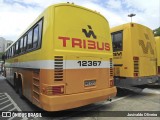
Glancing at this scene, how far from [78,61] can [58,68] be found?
70cm

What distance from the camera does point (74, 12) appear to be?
20.6 ft

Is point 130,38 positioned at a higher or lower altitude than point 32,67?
higher

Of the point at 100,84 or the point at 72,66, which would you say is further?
the point at 100,84

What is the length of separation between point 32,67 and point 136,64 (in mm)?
4330

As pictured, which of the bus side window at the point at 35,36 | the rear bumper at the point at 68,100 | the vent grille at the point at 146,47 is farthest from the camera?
the vent grille at the point at 146,47

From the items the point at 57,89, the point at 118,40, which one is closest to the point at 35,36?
the point at 57,89

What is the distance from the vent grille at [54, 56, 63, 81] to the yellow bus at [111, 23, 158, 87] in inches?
159

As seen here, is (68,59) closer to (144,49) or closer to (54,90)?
(54,90)

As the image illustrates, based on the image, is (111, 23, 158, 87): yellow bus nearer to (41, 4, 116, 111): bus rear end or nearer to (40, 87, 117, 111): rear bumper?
(41, 4, 116, 111): bus rear end

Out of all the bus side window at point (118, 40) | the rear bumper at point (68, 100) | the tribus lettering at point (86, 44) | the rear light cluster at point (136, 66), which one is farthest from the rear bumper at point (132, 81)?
the rear bumper at point (68, 100)

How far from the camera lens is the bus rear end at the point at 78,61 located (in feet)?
18.4

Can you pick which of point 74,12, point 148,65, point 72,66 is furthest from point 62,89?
point 148,65

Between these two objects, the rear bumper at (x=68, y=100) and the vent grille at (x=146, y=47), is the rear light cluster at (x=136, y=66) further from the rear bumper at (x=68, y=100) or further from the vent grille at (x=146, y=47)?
the rear bumper at (x=68, y=100)

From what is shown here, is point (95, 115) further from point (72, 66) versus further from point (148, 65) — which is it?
point (148, 65)
